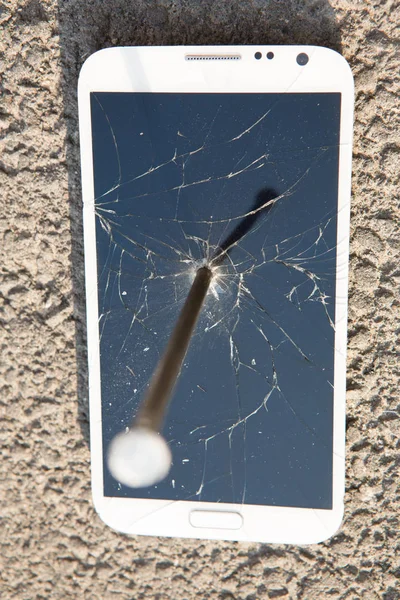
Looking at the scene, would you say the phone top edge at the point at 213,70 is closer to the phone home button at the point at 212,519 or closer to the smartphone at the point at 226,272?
the smartphone at the point at 226,272

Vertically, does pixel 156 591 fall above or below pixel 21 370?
below

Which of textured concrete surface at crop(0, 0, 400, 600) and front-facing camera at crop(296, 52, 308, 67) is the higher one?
front-facing camera at crop(296, 52, 308, 67)

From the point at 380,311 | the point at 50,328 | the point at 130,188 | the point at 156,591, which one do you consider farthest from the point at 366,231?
the point at 156,591

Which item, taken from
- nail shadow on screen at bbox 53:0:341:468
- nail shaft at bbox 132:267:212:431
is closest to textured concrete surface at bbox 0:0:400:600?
nail shadow on screen at bbox 53:0:341:468

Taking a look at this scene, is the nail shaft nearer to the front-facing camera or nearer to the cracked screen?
the cracked screen

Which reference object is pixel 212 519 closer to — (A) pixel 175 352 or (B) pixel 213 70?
(A) pixel 175 352

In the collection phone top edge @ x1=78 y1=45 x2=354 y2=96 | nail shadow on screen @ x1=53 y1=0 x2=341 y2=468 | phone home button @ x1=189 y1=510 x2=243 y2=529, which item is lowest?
phone home button @ x1=189 y1=510 x2=243 y2=529

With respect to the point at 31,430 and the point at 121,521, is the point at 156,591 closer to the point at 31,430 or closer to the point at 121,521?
the point at 121,521
